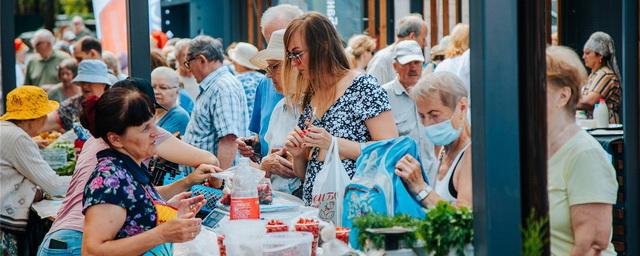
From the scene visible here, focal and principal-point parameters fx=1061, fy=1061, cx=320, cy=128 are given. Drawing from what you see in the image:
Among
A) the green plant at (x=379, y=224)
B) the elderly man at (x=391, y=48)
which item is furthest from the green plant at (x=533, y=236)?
the elderly man at (x=391, y=48)

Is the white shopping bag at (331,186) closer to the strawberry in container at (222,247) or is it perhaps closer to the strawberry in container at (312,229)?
the strawberry in container at (312,229)

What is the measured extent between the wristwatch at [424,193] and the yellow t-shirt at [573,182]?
545mm

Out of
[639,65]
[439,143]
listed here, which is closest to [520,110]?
[439,143]

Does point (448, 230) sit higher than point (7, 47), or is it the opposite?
point (7, 47)

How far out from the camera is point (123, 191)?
150 inches

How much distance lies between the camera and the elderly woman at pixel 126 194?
3760mm

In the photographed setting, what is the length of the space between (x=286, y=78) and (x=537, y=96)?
7.55ft

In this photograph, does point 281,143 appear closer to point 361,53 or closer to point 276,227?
point 276,227

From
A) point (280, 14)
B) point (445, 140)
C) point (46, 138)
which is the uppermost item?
point (280, 14)

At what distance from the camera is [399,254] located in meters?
3.31

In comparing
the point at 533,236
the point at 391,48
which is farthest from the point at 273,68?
the point at 391,48

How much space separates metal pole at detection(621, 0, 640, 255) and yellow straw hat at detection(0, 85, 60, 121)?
369cm

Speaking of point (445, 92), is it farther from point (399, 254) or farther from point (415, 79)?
point (415, 79)

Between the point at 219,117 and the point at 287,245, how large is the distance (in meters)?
3.77
